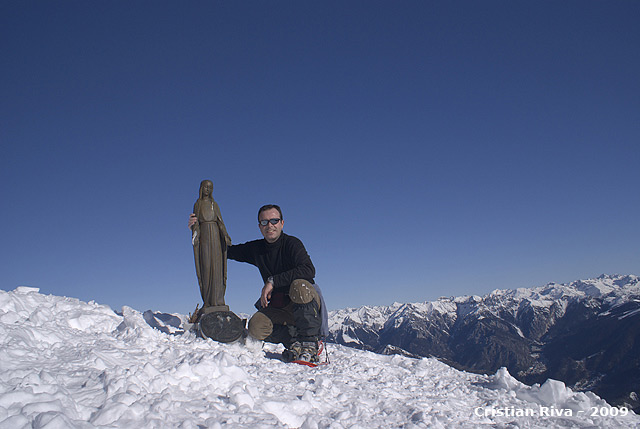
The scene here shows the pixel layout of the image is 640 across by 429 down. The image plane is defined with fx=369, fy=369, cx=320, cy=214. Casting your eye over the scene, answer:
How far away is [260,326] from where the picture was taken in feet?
23.6

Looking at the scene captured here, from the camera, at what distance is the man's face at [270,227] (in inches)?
295

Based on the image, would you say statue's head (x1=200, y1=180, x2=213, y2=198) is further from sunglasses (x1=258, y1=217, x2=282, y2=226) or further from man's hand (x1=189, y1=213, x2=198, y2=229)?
sunglasses (x1=258, y1=217, x2=282, y2=226)

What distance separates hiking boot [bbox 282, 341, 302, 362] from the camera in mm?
6495

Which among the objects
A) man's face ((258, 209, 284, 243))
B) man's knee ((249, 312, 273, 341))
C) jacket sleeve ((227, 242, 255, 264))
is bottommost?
man's knee ((249, 312, 273, 341))

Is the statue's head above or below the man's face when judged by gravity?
above

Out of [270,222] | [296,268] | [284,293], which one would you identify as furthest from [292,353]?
[270,222]

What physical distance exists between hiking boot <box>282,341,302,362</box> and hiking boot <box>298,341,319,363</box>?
2.1 inches

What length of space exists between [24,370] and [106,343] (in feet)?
6.72

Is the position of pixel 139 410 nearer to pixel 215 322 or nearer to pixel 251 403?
pixel 251 403

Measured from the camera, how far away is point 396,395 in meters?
5.26

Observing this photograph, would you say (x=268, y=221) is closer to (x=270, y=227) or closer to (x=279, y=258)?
(x=270, y=227)

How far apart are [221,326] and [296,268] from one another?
1.87 metres

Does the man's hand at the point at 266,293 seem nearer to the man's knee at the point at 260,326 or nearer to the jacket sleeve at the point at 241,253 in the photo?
the man's knee at the point at 260,326

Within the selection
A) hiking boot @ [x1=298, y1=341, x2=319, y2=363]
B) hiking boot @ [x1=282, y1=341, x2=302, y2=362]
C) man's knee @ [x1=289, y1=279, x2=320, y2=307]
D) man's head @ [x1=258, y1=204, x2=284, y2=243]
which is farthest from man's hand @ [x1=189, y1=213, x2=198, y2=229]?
hiking boot @ [x1=298, y1=341, x2=319, y2=363]
